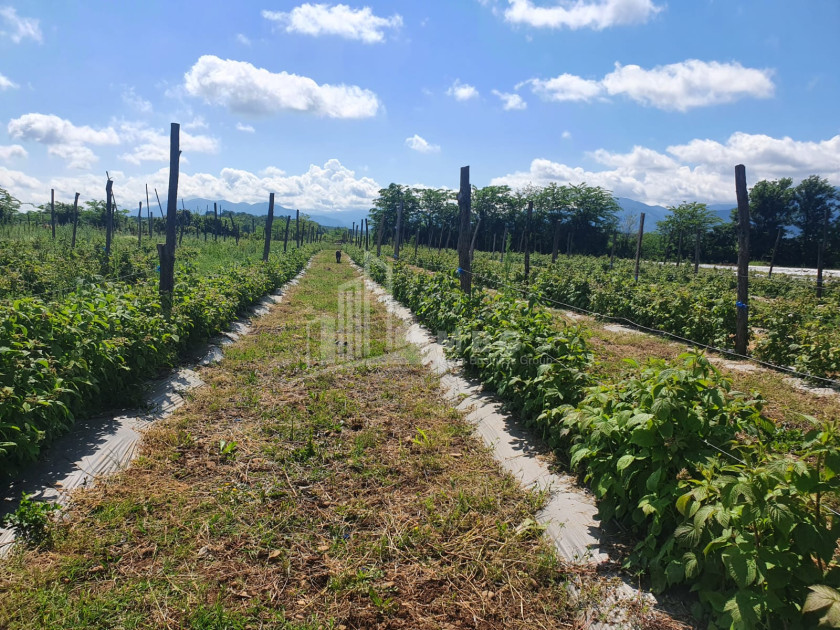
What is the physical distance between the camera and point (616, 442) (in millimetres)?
3076

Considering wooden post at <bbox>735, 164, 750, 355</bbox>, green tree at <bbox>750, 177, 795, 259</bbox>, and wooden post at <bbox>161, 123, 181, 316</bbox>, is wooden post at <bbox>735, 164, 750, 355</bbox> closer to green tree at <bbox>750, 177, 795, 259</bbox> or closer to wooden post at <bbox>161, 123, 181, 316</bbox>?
wooden post at <bbox>161, 123, 181, 316</bbox>

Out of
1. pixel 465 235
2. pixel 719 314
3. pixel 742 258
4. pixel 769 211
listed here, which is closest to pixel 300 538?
pixel 465 235

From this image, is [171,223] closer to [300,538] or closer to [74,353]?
[74,353]

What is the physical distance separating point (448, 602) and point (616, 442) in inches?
59.3

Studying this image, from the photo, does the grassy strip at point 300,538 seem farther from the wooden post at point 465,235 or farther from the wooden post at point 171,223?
the wooden post at point 465,235

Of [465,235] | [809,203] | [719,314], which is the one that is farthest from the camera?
[809,203]

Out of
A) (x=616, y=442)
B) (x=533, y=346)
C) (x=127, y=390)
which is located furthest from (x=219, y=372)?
(x=616, y=442)

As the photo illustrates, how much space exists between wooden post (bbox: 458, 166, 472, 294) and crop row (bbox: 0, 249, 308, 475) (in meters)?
4.73

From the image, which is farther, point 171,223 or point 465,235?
point 465,235

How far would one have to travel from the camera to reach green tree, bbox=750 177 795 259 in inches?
1786

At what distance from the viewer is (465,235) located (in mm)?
8961

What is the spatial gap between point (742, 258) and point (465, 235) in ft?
15.7

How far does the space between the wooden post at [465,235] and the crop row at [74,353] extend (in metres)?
4.73

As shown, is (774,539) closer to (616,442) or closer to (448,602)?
(616,442)
